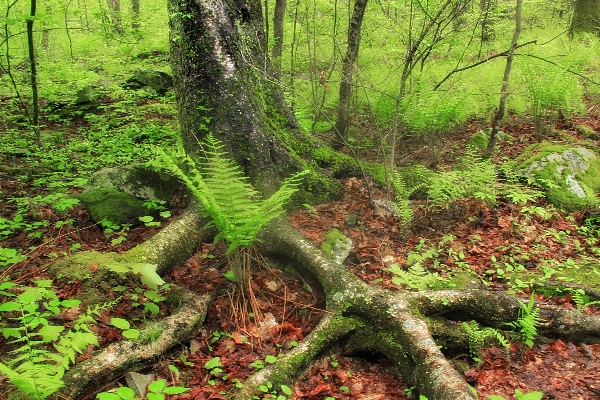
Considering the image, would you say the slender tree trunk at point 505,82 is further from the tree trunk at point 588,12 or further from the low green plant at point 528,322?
the tree trunk at point 588,12

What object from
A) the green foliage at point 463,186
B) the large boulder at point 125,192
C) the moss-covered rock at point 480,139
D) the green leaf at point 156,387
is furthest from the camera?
the moss-covered rock at point 480,139

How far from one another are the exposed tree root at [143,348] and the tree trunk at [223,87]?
141 centimetres

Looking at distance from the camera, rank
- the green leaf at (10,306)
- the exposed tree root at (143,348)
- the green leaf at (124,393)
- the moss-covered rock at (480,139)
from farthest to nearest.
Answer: the moss-covered rock at (480,139)
the exposed tree root at (143,348)
the green leaf at (10,306)
the green leaf at (124,393)

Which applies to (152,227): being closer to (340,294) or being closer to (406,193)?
(340,294)

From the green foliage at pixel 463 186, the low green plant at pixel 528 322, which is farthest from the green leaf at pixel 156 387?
the green foliage at pixel 463 186

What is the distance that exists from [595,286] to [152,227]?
4.40 metres

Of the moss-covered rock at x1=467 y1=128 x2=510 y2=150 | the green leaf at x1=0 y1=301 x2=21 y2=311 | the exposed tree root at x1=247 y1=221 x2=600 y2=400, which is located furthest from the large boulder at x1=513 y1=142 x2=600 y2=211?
the green leaf at x1=0 y1=301 x2=21 y2=311

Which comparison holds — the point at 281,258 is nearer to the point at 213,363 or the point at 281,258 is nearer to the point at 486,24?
the point at 213,363

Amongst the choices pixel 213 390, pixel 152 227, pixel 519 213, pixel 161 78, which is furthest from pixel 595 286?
pixel 161 78

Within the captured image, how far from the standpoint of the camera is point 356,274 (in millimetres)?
3836

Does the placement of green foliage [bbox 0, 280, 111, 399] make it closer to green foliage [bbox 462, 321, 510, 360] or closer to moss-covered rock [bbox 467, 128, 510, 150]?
green foliage [bbox 462, 321, 510, 360]

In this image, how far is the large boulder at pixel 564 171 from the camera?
5.27m

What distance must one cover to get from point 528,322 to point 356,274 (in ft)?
4.77

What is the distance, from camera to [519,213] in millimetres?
4984
